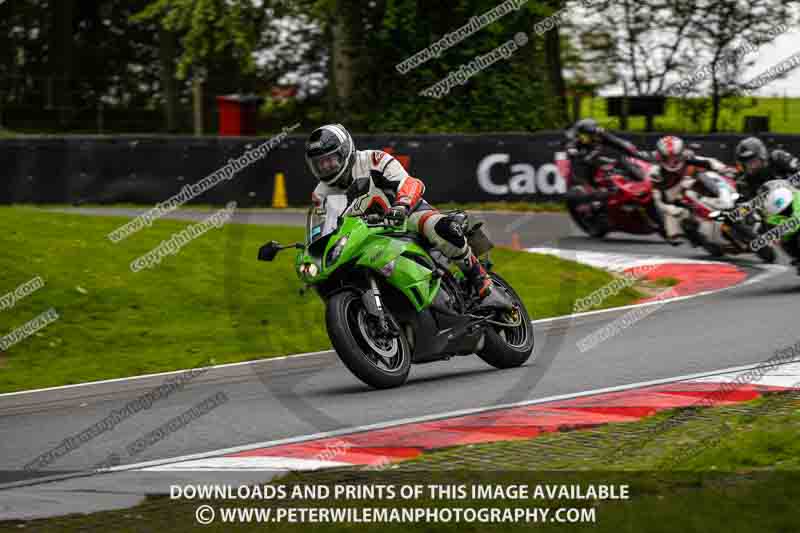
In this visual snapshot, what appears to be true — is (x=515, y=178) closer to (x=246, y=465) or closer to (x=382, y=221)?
(x=382, y=221)

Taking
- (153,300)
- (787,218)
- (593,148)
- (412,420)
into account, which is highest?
(593,148)

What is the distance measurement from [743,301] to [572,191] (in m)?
7.57

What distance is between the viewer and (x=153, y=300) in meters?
13.8

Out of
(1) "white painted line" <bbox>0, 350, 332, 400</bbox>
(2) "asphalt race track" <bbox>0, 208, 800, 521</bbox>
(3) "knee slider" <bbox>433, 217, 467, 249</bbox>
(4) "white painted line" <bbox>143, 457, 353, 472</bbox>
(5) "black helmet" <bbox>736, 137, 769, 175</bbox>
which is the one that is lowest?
(1) "white painted line" <bbox>0, 350, 332, 400</bbox>

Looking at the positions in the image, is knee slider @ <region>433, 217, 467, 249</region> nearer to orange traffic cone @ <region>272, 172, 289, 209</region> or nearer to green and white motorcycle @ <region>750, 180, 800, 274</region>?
green and white motorcycle @ <region>750, 180, 800, 274</region>

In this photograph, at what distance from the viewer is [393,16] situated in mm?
31672

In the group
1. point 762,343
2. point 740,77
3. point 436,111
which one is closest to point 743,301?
point 762,343

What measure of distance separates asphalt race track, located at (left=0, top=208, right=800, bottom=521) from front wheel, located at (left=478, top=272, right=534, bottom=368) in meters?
0.11

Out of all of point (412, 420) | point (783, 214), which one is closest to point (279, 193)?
point (783, 214)

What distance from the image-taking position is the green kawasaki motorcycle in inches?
362

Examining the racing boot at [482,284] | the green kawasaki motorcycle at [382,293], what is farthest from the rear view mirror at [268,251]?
the racing boot at [482,284]

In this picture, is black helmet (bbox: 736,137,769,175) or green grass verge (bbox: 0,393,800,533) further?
black helmet (bbox: 736,137,769,175)

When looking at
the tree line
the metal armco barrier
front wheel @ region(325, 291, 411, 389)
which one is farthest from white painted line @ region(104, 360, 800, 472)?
the tree line

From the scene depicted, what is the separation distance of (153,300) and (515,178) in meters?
13.1
